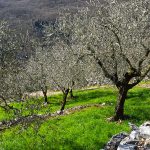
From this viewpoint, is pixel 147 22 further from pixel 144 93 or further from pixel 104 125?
pixel 144 93

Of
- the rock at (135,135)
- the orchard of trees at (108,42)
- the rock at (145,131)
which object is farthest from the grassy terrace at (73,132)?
the rock at (145,131)

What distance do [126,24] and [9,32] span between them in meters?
10.3

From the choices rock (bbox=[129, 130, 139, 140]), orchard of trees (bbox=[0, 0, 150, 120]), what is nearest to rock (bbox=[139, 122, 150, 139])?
rock (bbox=[129, 130, 139, 140])

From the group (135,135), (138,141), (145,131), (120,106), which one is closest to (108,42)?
(120,106)

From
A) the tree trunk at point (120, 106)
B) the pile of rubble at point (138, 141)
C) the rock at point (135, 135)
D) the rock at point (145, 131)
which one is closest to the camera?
the pile of rubble at point (138, 141)

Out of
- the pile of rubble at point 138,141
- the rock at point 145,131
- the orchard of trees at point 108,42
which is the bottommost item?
the pile of rubble at point 138,141

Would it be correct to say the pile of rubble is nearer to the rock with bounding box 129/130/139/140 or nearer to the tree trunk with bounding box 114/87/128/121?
the rock with bounding box 129/130/139/140

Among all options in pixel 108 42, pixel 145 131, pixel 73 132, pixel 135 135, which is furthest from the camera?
pixel 108 42

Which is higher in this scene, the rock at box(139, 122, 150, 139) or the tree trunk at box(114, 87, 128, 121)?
the rock at box(139, 122, 150, 139)

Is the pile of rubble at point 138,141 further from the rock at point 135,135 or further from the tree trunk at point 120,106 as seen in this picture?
the tree trunk at point 120,106

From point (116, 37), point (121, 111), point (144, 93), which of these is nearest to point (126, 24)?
point (116, 37)

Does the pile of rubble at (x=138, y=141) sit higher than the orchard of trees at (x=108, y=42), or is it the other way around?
the orchard of trees at (x=108, y=42)

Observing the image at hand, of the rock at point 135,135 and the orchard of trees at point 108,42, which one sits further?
the orchard of trees at point 108,42

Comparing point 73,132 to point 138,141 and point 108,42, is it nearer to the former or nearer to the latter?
point 108,42
